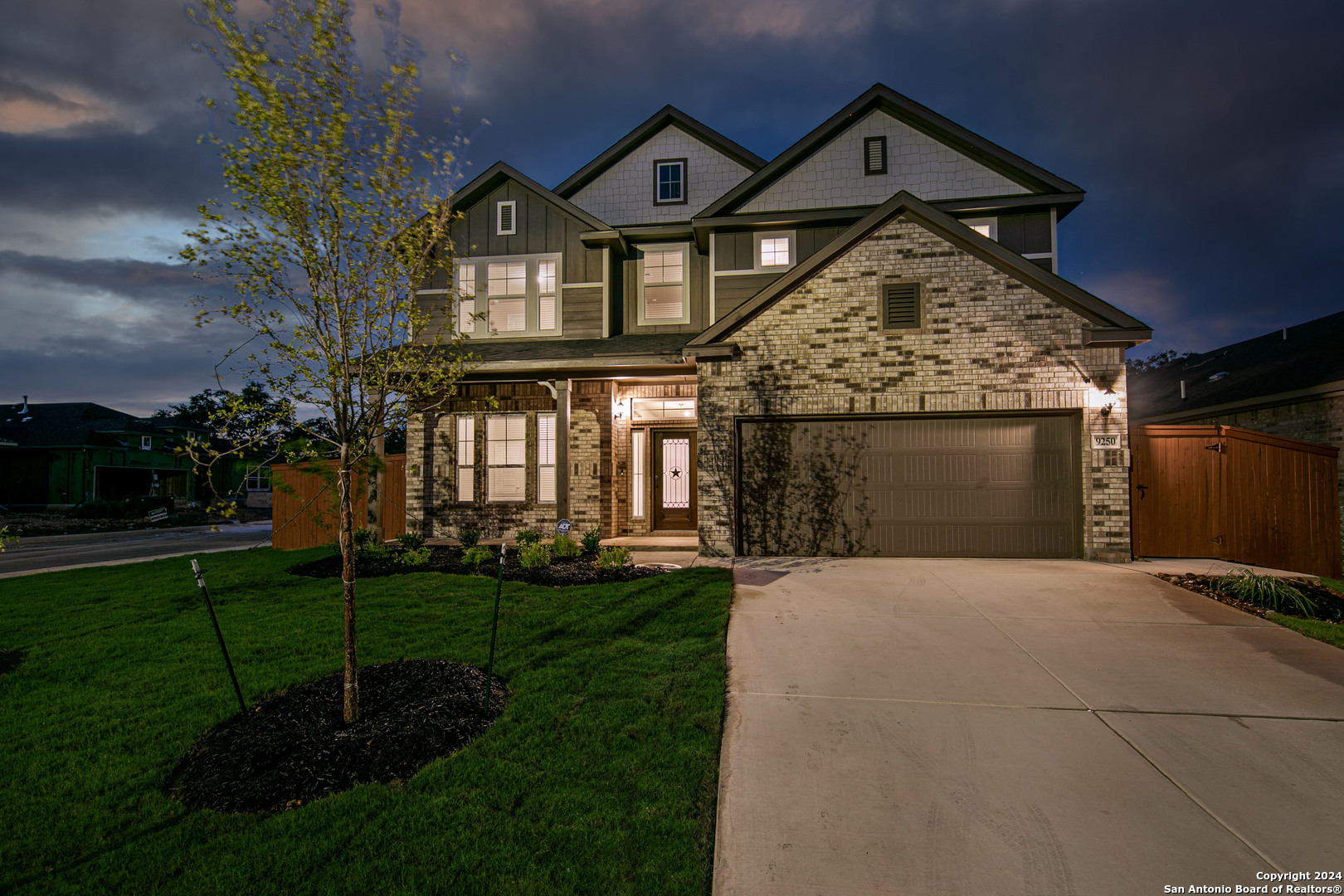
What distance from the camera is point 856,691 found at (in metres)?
4.27

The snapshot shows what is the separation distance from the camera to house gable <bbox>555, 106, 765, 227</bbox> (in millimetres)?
14070

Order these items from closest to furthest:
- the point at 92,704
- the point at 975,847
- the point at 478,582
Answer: the point at 975,847 → the point at 92,704 → the point at 478,582

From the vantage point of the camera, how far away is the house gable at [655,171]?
1407 cm

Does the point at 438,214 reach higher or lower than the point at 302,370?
higher

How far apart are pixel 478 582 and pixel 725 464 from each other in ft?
14.1

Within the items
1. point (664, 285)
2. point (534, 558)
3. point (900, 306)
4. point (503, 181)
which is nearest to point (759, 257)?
point (664, 285)

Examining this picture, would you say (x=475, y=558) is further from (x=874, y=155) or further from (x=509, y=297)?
(x=874, y=155)

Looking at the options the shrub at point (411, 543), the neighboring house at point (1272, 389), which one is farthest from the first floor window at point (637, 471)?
the neighboring house at point (1272, 389)

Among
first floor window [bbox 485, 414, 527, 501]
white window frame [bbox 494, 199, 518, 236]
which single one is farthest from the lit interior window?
first floor window [bbox 485, 414, 527, 501]

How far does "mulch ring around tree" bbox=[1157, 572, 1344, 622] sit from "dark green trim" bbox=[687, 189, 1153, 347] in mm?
3543

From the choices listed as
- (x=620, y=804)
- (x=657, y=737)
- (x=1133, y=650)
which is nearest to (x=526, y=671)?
(x=657, y=737)

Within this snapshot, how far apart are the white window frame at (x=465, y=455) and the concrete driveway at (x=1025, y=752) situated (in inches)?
326

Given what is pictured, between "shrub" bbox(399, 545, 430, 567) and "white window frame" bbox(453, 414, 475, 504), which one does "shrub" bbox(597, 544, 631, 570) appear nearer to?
"shrub" bbox(399, 545, 430, 567)

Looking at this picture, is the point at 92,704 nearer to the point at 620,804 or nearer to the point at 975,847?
the point at 620,804
